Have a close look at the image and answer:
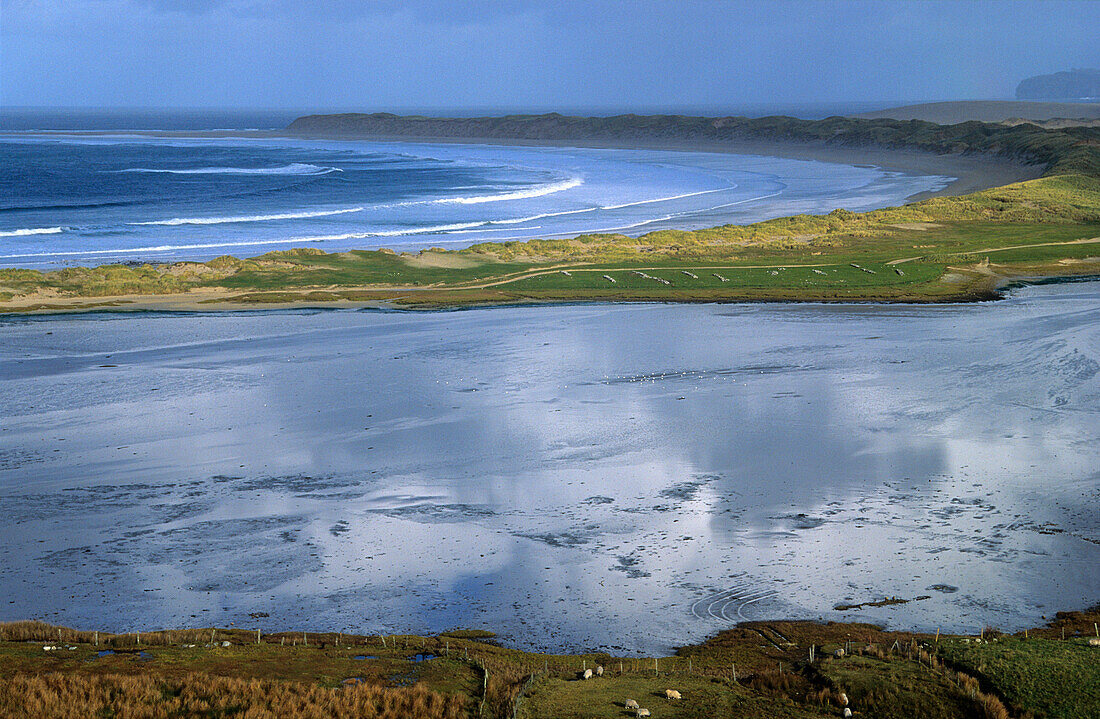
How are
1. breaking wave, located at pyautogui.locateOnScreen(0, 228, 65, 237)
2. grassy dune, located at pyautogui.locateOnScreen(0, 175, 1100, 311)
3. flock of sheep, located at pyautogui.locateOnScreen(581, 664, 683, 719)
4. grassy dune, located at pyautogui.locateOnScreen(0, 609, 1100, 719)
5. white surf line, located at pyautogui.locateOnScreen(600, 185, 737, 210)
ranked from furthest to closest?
white surf line, located at pyautogui.locateOnScreen(600, 185, 737, 210)
breaking wave, located at pyautogui.locateOnScreen(0, 228, 65, 237)
grassy dune, located at pyautogui.locateOnScreen(0, 175, 1100, 311)
grassy dune, located at pyautogui.locateOnScreen(0, 609, 1100, 719)
flock of sheep, located at pyautogui.locateOnScreen(581, 664, 683, 719)

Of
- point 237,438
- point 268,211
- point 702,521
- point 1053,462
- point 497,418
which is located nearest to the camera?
point 702,521

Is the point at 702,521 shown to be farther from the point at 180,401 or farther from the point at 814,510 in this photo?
the point at 180,401

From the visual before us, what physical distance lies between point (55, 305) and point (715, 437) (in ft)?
89.3

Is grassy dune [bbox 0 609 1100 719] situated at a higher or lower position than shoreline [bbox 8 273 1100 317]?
lower

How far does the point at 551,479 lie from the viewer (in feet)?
71.3

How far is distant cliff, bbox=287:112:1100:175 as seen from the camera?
94062mm

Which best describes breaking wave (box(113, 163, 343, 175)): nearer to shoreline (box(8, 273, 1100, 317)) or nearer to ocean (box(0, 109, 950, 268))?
ocean (box(0, 109, 950, 268))

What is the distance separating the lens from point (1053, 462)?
22.5m

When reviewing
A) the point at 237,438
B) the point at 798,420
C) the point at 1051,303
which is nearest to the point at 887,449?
the point at 798,420

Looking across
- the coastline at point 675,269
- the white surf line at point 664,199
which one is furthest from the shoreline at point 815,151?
the coastline at point 675,269

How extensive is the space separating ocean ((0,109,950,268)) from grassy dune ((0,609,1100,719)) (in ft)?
131

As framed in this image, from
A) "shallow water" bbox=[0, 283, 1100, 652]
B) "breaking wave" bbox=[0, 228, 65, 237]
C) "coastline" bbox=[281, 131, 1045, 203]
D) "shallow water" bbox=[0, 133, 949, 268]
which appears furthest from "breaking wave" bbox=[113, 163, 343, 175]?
"shallow water" bbox=[0, 283, 1100, 652]

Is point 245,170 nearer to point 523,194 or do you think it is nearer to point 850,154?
point 523,194

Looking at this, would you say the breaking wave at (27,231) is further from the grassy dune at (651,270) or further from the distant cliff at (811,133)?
the distant cliff at (811,133)
